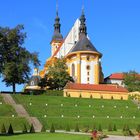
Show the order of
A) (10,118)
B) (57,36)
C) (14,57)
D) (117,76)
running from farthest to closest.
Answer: (57,36) → (117,76) → (14,57) → (10,118)

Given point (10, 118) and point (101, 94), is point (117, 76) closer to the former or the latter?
point (101, 94)

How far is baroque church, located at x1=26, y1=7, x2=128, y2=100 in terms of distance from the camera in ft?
266

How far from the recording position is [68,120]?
52656 mm

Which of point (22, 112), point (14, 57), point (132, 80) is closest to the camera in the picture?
point (22, 112)

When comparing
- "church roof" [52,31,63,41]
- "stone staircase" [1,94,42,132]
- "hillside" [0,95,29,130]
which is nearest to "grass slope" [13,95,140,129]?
"stone staircase" [1,94,42,132]

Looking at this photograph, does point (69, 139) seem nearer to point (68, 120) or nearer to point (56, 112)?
point (68, 120)

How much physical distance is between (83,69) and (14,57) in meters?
26.1

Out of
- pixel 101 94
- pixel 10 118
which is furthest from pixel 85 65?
pixel 10 118

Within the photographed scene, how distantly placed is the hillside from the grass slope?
2.42m

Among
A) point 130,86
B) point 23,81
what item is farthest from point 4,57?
point 130,86

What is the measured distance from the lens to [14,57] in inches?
2987

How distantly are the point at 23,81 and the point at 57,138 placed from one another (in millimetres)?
43612

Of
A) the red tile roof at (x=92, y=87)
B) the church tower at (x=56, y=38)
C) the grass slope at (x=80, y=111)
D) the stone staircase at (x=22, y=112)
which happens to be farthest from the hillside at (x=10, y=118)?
the church tower at (x=56, y=38)

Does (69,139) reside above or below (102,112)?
below
